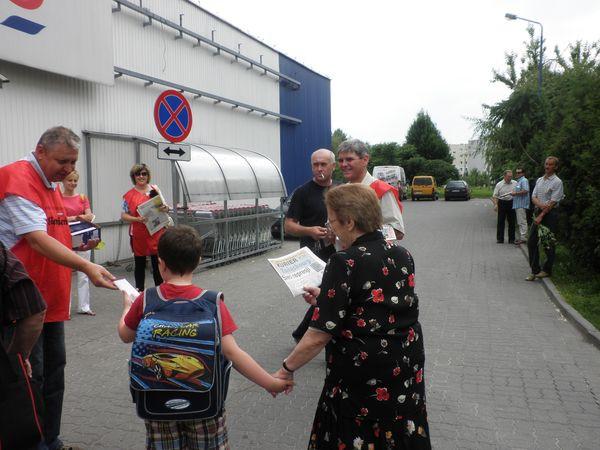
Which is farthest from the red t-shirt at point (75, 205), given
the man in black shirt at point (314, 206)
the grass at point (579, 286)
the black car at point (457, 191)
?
the black car at point (457, 191)

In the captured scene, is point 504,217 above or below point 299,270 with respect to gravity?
below

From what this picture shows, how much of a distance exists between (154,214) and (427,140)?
228 ft

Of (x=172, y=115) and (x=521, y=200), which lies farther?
(x=521, y=200)

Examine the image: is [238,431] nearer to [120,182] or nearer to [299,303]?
[299,303]

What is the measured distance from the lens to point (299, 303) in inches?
312

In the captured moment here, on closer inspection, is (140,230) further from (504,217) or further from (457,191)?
(457,191)

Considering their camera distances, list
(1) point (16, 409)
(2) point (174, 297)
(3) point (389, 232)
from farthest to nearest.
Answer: (3) point (389, 232)
(2) point (174, 297)
(1) point (16, 409)

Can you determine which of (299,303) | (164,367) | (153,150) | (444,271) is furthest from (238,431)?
(153,150)

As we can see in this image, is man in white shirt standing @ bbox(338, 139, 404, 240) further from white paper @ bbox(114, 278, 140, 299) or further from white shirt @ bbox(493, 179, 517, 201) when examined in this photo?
white shirt @ bbox(493, 179, 517, 201)

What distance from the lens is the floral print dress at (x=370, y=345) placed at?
2.22 metres

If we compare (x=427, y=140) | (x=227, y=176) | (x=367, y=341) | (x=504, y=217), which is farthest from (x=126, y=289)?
(x=427, y=140)

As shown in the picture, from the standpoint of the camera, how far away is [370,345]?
223cm

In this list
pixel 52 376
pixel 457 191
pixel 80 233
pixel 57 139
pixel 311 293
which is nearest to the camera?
pixel 311 293

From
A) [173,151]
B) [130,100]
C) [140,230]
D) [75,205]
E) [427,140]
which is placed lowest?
[140,230]
